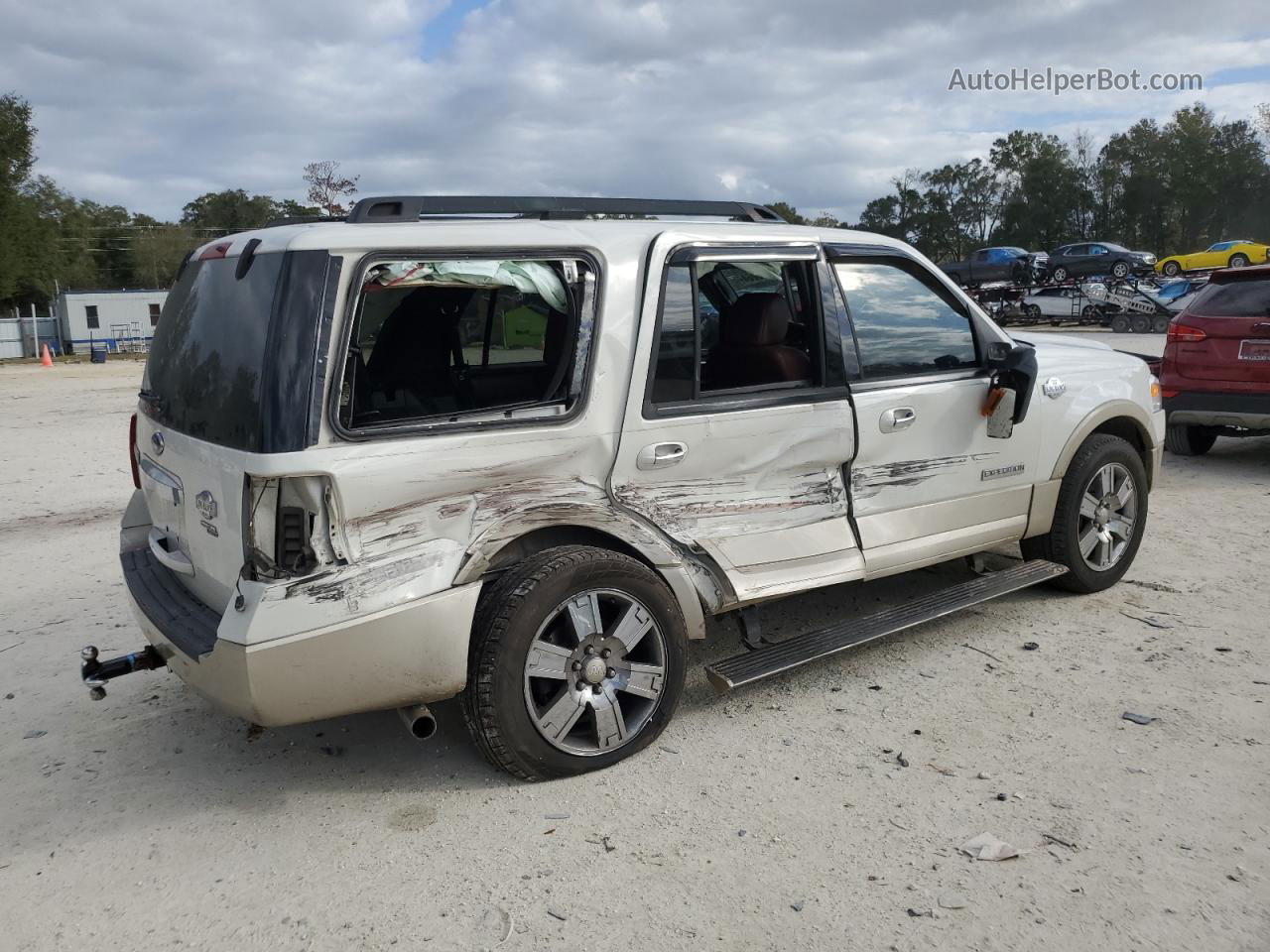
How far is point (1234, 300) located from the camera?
27.9ft

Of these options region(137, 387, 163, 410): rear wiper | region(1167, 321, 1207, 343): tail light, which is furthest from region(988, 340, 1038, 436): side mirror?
region(1167, 321, 1207, 343): tail light

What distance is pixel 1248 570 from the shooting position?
5691 millimetres

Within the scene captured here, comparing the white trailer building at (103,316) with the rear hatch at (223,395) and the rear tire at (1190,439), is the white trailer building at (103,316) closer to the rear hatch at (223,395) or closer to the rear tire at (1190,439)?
the rear tire at (1190,439)

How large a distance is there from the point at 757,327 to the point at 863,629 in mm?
1340

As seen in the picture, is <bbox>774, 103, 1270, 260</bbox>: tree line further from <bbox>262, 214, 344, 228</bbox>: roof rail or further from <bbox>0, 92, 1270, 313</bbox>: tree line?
<bbox>262, 214, 344, 228</bbox>: roof rail

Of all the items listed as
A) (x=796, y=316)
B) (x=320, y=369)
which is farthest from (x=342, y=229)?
(x=796, y=316)

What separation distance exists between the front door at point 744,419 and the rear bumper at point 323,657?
0.85 m

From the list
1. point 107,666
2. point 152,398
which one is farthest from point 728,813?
point 152,398

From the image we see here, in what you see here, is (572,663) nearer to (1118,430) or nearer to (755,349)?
(755,349)

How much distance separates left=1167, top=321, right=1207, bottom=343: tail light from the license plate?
325mm

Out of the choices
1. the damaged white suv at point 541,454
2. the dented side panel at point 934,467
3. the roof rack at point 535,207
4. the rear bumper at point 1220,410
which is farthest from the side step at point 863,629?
the rear bumper at point 1220,410

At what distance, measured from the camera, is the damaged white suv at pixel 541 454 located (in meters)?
3.02

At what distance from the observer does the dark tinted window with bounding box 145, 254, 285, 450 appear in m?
3.07

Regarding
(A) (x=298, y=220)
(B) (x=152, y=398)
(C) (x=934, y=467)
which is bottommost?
(C) (x=934, y=467)
